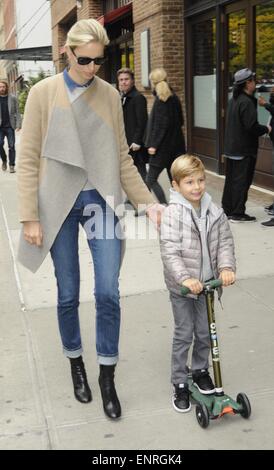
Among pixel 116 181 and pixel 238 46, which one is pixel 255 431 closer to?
pixel 116 181

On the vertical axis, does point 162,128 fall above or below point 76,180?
below

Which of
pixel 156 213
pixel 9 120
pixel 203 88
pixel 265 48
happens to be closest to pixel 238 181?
pixel 265 48

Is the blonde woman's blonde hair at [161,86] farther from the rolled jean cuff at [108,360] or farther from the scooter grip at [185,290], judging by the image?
the scooter grip at [185,290]

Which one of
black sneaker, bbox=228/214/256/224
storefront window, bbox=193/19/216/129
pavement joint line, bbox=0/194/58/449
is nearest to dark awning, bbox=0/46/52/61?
storefront window, bbox=193/19/216/129

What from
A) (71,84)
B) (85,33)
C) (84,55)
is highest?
(85,33)

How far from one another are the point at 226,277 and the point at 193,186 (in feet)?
1.62

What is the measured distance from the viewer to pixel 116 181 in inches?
133

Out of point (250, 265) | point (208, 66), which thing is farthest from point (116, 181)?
point (208, 66)

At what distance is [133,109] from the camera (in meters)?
7.89

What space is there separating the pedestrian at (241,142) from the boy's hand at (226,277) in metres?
4.52

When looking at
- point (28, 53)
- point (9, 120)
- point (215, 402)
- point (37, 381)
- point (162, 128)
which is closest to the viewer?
point (215, 402)

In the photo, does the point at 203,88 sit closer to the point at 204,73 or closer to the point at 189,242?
the point at 204,73

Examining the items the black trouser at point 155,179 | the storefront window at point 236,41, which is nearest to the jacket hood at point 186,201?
the black trouser at point 155,179

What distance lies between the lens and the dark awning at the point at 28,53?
2970cm
